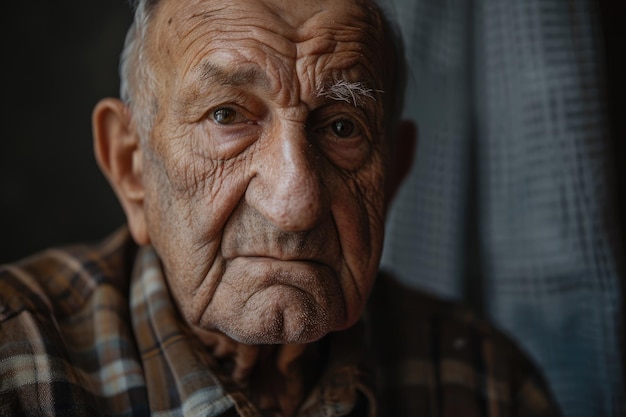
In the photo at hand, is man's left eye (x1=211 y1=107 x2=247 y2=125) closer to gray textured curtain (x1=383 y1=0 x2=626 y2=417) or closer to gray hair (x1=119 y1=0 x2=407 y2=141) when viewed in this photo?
gray hair (x1=119 y1=0 x2=407 y2=141)

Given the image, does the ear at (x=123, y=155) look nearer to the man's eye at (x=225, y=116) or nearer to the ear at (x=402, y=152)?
the man's eye at (x=225, y=116)

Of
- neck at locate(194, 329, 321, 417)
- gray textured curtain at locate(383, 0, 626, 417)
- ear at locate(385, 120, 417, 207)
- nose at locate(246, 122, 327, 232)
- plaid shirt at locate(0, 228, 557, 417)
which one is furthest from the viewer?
gray textured curtain at locate(383, 0, 626, 417)

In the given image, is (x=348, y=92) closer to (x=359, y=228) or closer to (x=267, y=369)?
(x=359, y=228)

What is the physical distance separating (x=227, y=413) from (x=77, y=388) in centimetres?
29

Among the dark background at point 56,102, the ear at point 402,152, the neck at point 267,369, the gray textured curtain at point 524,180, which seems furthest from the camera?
the dark background at point 56,102

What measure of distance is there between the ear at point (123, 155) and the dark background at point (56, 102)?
99 cm

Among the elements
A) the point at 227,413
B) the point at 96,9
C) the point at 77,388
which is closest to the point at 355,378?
the point at 227,413

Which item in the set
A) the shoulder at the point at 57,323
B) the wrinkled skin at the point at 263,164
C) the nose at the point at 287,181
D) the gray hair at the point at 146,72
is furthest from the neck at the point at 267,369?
the gray hair at the point at 146,72

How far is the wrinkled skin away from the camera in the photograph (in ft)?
4.24

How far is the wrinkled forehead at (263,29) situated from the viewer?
1303 mm

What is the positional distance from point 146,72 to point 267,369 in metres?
0.69

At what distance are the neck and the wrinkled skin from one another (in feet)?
0.44

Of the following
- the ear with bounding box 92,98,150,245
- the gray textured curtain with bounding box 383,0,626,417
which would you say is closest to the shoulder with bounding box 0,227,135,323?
the ear with bounding box 92,98,150,245

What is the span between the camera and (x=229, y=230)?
133cm
